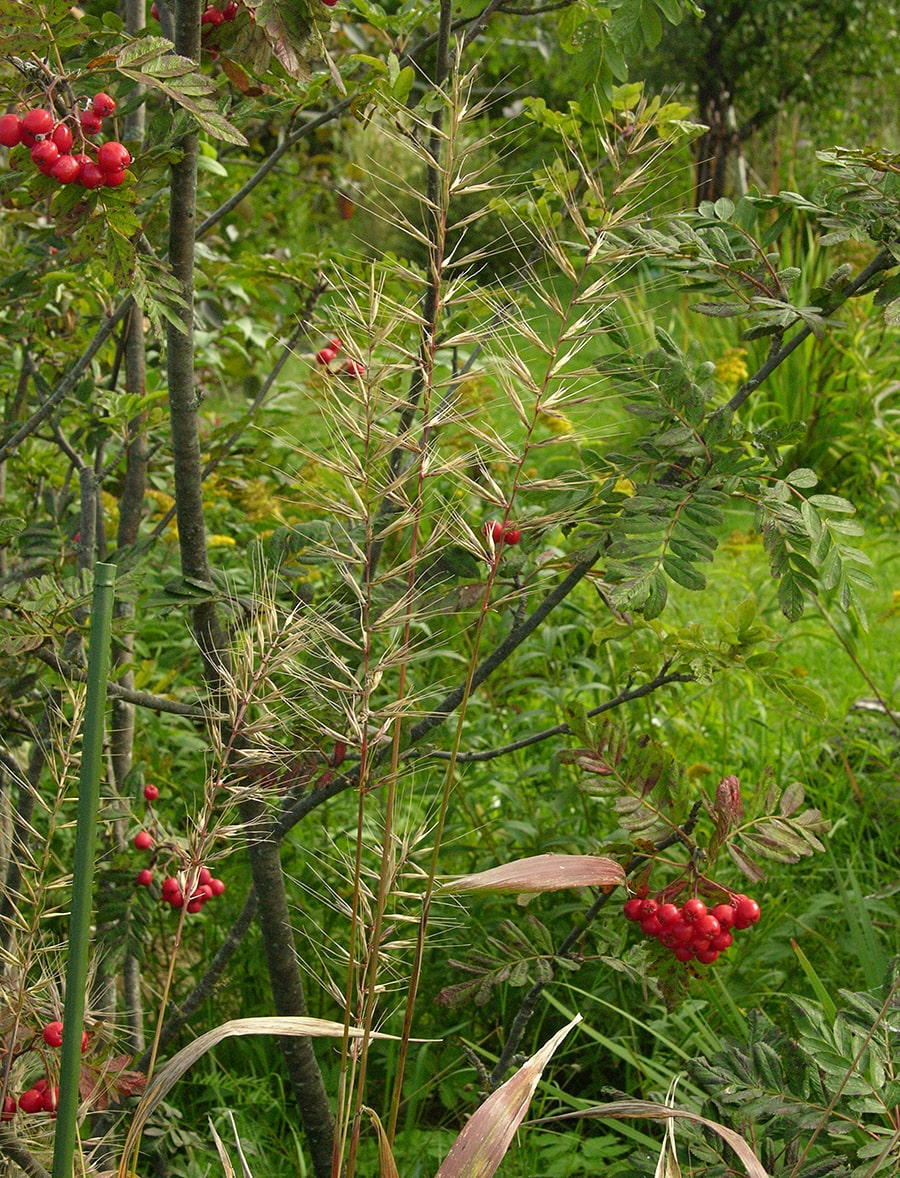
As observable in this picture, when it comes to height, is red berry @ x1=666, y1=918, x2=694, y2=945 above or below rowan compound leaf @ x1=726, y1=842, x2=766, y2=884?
below

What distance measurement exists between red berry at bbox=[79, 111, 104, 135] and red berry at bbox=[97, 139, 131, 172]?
2.3 inches

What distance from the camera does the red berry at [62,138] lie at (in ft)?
3.92

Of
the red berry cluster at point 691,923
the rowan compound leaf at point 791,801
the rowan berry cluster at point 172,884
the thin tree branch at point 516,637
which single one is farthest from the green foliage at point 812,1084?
the rowan berry cluster at point 172,884

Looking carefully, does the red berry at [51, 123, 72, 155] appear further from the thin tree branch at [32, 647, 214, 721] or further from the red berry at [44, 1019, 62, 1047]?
the red berry at [44, 1019, 62, 1047]

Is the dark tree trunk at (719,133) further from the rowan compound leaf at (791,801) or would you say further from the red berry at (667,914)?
the red berry at (667,914)

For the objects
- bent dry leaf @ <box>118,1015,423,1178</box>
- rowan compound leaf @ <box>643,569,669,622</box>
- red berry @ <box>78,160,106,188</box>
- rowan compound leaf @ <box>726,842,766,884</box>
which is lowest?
rowan compound leaf @ <box>726,842,766,884</box>

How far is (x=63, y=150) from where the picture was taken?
120 centimetres

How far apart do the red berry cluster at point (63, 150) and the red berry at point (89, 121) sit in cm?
1

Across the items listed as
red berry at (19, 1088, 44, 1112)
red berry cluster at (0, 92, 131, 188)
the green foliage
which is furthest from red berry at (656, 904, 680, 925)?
red berry cluster at (0, 92, 131, 188)

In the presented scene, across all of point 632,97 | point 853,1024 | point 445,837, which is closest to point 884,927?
point 445,837

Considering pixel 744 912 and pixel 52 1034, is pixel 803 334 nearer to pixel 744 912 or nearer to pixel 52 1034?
pixel 744 912

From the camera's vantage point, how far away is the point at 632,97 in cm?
167

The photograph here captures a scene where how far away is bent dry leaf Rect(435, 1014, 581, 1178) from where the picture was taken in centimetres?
92

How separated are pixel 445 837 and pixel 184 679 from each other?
857mm
